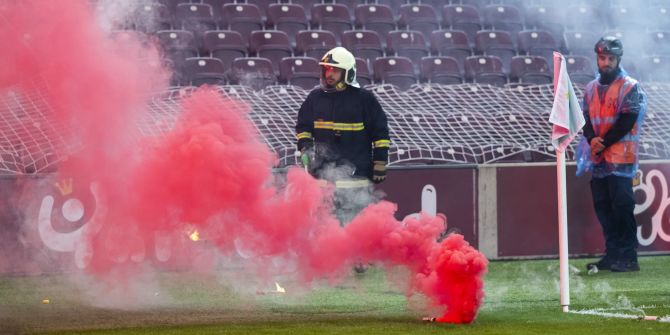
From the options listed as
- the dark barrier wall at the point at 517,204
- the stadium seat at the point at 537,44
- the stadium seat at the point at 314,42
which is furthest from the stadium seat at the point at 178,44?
the stadium seat at the point at 537,44

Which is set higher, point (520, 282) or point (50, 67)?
Answer: point (50, 67)

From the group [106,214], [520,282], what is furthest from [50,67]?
[520,282]

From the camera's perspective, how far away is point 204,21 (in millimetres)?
16438

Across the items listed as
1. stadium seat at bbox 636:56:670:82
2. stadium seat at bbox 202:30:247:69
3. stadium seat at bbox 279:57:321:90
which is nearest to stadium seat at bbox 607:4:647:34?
stadium seat at bbox 636:56:670:82

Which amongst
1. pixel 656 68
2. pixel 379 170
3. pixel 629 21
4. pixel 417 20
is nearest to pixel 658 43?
pixel 629 21

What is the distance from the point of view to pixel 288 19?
55.7 feet

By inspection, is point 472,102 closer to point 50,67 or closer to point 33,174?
point 33,174

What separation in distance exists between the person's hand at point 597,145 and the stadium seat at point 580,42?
6153 millimetres

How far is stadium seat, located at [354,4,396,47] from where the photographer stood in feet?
56.9

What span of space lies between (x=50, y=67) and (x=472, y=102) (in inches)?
270

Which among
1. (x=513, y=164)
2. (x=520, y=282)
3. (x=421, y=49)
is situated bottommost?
(x=520, y=282)

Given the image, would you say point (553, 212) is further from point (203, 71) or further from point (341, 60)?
point (203, 71)

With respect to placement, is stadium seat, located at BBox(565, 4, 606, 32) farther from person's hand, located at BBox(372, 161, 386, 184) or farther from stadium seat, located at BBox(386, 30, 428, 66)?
person's hand, located at BBox(372, 161, 386, 184)

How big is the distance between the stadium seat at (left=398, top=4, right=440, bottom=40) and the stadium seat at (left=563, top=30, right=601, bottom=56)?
7.08 ft
